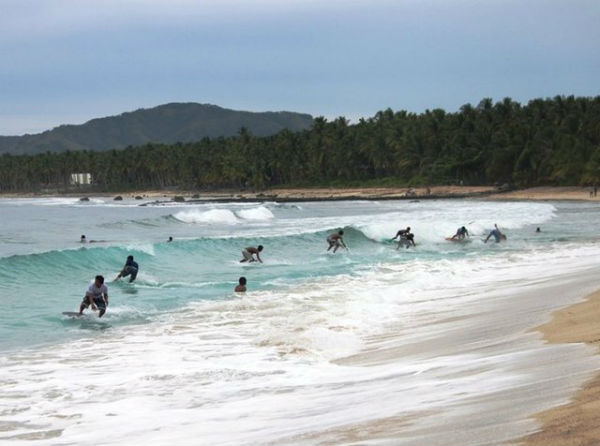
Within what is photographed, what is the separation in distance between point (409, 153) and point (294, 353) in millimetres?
109871

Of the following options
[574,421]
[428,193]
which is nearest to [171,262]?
[574,421]

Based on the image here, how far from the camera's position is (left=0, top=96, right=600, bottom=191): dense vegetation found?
322 ft

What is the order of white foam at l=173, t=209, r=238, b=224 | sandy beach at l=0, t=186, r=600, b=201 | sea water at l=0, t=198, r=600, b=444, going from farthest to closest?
sandy beach at l=0, t=186, r=600, b=201 → white foam at l=173, t=209, r=238, b=224 → sea water at l=0, t=198, r=600, b=444

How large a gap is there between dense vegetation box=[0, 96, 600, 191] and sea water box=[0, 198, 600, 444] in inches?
2980

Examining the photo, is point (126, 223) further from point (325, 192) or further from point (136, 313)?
point (325, 192)

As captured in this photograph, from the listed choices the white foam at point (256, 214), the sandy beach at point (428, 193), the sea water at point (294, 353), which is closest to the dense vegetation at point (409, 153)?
the sandy beach at point (428, 193)

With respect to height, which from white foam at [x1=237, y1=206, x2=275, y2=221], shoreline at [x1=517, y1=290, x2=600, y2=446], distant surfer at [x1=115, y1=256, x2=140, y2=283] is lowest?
white foam at [x1=237, y1=206, x2=275, y2=221]

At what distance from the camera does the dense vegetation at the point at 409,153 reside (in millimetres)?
98125

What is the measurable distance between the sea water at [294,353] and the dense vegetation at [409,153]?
7568cm

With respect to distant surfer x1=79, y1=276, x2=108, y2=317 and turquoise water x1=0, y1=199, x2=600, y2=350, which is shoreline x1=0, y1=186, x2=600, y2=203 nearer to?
turquoise water x1=0, y1=199, x2=600, y2=350

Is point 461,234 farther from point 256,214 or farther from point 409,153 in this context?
point 409,153

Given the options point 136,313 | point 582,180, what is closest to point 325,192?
point 582,180

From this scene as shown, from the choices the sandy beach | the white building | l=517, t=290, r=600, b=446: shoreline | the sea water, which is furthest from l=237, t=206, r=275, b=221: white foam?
the white building

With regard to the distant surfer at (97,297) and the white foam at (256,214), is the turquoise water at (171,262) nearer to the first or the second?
the distant surfer at (97,297)
